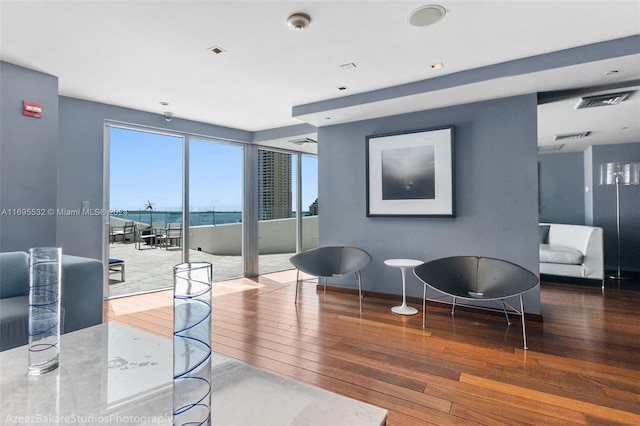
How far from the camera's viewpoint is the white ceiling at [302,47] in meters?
2.26

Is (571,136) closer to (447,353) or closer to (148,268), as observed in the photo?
(447,353)

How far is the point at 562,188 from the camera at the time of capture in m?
6.68

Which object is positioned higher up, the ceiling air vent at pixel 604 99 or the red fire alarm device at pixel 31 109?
the ceiling air vent at pixel 604 99

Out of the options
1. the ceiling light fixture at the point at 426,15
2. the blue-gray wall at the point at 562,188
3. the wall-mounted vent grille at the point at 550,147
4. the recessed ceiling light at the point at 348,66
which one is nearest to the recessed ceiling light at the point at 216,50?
the recessed ceiling light at the point at 348,66

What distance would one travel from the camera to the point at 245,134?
599cm

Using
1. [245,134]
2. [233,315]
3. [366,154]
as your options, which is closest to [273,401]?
[233,315]

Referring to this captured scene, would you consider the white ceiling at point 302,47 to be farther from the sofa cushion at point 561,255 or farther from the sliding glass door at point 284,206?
the sliding glass door at point 284,206

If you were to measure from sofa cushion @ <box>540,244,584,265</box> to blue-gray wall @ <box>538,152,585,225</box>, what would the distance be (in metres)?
1.75

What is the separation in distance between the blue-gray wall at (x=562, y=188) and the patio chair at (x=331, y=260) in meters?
4.99

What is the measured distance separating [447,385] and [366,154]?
10.1 ft

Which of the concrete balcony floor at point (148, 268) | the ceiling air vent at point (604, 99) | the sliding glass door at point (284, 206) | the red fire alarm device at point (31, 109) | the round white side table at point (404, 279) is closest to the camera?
the red fire alarm device at point (31, 109)

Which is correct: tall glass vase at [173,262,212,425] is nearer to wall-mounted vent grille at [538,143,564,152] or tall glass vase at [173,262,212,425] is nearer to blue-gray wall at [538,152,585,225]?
wall-mounted vent grille at [538,143,564,152]

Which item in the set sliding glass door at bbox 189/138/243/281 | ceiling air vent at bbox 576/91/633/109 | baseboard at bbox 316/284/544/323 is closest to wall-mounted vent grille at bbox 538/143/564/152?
ceiling air vent at bbox 576/91/633/109

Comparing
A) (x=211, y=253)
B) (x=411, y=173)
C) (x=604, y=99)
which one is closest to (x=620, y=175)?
(x=604, y=99)
